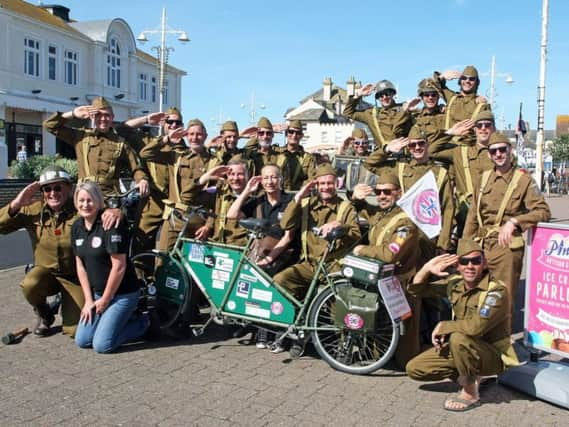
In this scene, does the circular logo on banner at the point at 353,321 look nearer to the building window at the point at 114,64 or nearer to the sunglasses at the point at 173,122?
the sunglasses at the point at 173,122

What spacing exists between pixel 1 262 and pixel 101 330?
546 cm

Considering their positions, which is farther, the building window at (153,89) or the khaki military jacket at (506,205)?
the building window at (153,89)

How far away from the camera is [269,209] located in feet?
19.8

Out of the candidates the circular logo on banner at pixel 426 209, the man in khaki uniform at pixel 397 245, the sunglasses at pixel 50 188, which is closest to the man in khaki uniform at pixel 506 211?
the circular logo on banner at pixel 426 209

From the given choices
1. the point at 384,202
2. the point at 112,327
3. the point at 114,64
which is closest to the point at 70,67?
the point at 114,64

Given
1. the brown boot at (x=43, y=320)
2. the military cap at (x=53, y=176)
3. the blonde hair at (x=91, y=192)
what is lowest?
the brown boot at (x=43, y=320)

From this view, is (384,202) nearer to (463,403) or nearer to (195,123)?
(463,403)

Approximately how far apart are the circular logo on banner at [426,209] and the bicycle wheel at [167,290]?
2.38 meters

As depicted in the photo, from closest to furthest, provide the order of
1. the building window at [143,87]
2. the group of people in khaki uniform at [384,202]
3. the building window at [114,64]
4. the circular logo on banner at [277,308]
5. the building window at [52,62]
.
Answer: the group of people in khaki uniform at [384,202] → the circular logo on banner at [277,308] → the building window at [52,62] → the building window at [114,64] → the building window at [143,87]

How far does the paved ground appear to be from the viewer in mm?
4191

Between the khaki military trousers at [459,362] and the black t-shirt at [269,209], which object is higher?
the black t-shirt at [269,209]

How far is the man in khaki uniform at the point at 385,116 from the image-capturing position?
7.82m

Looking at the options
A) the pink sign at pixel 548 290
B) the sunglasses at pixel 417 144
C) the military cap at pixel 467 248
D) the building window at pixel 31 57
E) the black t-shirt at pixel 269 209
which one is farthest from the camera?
the building window at pixel 31 57

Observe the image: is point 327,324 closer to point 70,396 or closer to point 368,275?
point 368,275
